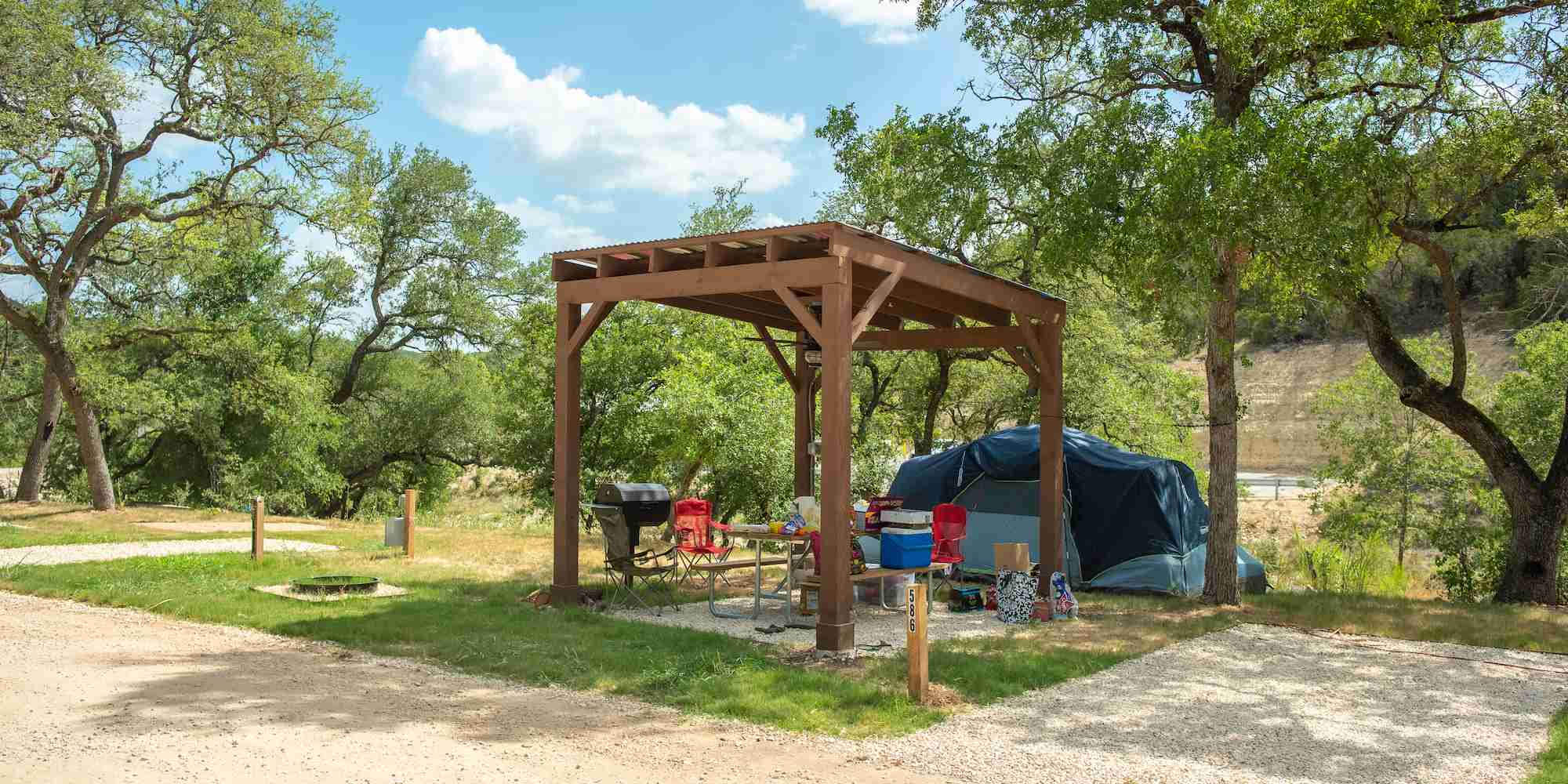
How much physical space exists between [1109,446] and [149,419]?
1749 centimetres

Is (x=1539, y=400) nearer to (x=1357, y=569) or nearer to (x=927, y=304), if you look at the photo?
(x=1357, y=569)

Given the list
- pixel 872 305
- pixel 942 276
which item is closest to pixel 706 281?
pixel 872 305

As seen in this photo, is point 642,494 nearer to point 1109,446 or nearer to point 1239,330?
point 1109,446

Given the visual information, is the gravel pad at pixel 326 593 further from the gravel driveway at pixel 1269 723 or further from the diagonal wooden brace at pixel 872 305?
the gravel driveway at pixel 1269 723

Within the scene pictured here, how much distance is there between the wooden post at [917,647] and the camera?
18.3ft

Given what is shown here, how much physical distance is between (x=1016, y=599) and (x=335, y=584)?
18.7 ft

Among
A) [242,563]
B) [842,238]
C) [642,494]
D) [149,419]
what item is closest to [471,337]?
[149,419]

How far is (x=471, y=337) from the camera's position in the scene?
23.3m

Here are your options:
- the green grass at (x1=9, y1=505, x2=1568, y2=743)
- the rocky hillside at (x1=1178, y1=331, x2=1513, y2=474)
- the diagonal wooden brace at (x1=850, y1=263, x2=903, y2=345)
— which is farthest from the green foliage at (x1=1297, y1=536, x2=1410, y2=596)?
the rocky hillside at (x1=1178, y1=331, x2=1513, y2=474)

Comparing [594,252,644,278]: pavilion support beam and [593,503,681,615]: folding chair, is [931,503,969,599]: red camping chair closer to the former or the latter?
[593,503,681,615]: folding chair

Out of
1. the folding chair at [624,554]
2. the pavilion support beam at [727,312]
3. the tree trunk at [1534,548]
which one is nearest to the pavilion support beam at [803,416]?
the pavilion support beam at [727,312]

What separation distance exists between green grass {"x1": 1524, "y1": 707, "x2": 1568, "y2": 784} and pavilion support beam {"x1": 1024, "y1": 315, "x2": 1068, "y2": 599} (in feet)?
13.0

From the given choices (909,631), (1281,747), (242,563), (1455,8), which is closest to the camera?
(1281,747)

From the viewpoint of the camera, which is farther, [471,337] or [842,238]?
[471,337]
